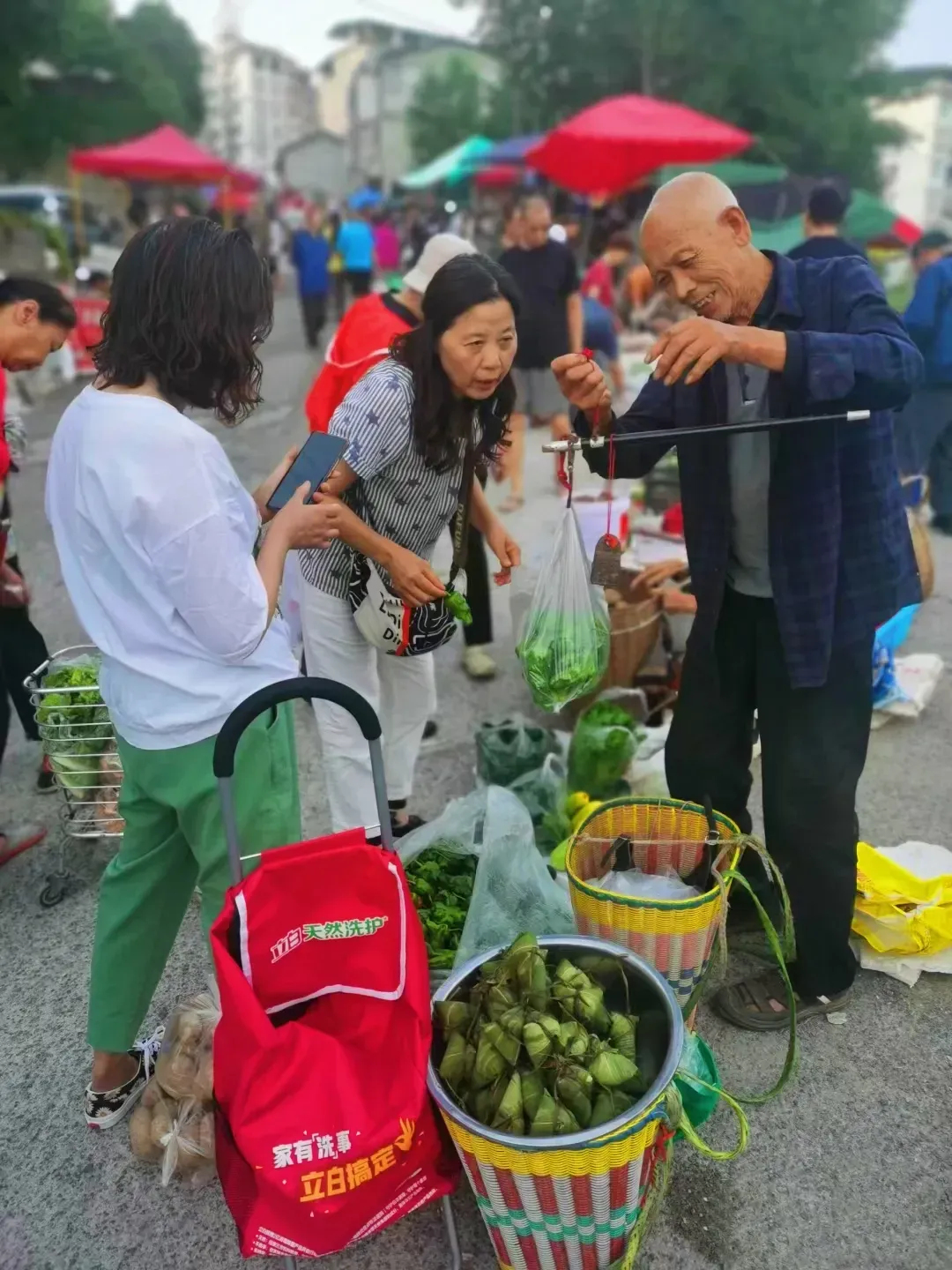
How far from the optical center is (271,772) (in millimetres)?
2025

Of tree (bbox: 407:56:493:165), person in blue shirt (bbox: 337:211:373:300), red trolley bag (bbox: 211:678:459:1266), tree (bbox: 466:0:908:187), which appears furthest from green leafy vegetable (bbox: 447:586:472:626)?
tree (bbox: 407:56:493:165)

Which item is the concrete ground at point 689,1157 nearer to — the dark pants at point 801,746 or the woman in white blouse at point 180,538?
the dark pants at point 801,746

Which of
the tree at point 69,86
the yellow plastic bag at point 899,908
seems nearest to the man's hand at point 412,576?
the yellow plastic bag at point 899,908

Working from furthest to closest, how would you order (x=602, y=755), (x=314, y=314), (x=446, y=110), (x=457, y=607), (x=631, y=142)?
(x=446, y=110), (x=314, y=314), (x=631, y=142), (x=602, y=755), (x=457, y=607)

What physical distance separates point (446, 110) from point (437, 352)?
59579 mm

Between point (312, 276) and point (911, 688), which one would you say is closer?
point (911, 688)

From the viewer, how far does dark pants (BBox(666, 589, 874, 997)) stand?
2352mm

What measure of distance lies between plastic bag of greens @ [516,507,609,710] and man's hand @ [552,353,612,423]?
0.33m

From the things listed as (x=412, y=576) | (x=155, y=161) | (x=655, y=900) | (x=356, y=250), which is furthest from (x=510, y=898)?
(x=155, y=161)

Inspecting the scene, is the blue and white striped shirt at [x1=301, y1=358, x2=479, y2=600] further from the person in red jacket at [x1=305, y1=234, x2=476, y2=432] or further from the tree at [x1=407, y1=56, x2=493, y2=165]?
the tree at [x1=407, y1=56, x2=493, y2=165]

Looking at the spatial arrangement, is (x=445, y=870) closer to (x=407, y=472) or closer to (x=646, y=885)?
(x=646, y=885)

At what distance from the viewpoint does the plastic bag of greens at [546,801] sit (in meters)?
3.19

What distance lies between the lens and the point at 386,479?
104 inches

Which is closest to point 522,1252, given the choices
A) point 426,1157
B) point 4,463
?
point 426,1157
